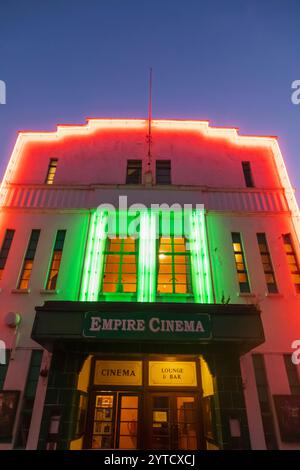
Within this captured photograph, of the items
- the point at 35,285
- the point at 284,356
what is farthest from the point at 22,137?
the point at 284,356

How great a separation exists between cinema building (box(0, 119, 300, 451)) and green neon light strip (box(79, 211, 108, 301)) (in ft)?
0.18

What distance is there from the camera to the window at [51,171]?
13312 mm

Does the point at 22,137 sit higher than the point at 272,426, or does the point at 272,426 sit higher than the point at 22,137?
the point at 22,137

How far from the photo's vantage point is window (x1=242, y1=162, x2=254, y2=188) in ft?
43.8

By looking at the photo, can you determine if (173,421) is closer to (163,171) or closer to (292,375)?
(292,375)

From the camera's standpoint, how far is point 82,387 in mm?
9320

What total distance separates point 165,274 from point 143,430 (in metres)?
5.32

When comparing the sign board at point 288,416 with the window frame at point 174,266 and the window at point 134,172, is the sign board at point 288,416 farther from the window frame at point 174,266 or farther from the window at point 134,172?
the window at point 134,172

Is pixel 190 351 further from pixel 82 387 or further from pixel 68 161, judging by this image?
pixel 68 161

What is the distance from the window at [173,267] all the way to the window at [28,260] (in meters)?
5.07

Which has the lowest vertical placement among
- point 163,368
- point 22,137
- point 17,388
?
point 17,388

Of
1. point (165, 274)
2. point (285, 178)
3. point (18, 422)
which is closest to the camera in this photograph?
point (18, 422)

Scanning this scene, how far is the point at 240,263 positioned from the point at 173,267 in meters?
2.69
